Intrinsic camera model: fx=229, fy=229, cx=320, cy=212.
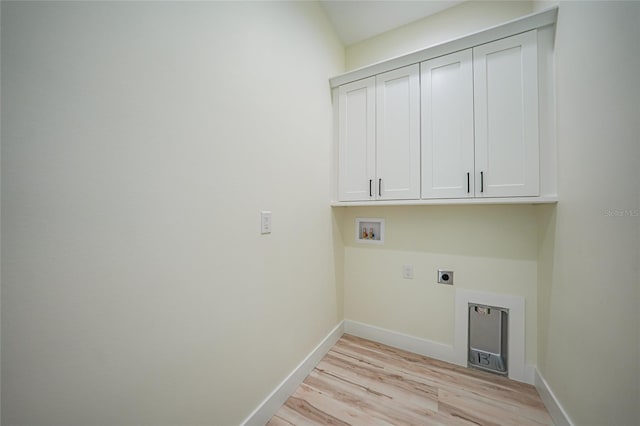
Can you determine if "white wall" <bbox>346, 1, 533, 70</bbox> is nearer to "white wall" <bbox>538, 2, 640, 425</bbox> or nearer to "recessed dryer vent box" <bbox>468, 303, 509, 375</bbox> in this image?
"white wall" <bbox>538, 2, 640, 425</bbox>

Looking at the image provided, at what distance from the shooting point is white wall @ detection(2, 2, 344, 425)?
58 cm

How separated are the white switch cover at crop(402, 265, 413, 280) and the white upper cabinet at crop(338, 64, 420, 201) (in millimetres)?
646

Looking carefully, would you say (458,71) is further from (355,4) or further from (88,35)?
(88,35)

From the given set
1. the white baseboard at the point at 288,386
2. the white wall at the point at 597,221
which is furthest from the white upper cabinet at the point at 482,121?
the white baseboard at the point at 288,386

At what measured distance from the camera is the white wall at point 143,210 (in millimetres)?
580

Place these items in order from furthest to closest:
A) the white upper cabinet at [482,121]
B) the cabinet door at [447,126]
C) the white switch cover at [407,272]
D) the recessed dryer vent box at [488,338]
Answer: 1. the white switch cover at [407,272]
2. the recessed dryer vent box at [488,338]
3. the cabinet door at [447,126]
4. the white upper cabinet at [482,121]

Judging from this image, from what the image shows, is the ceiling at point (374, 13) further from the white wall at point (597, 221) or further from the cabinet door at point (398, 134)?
the white wall at point (597, 221)

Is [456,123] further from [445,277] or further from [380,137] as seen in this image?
[445,277]

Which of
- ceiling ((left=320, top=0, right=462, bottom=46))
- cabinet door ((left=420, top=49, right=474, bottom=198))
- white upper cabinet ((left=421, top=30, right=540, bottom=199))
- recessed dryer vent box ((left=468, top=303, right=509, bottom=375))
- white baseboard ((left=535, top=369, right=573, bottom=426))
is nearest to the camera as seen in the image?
white baseboard ((left=535, top=369, right=573, bottom=426))

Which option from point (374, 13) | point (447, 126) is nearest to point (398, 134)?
point (447, 126)

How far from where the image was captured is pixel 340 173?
79.1 inches

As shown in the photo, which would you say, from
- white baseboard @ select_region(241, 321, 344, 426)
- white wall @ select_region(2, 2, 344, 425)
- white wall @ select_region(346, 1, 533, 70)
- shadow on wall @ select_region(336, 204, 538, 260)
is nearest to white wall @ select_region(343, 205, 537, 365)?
shadow on wall @ select_region(336, 204, 538, 260)

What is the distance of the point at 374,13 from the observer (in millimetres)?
1918

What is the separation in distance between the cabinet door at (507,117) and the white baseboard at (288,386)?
164 cm
